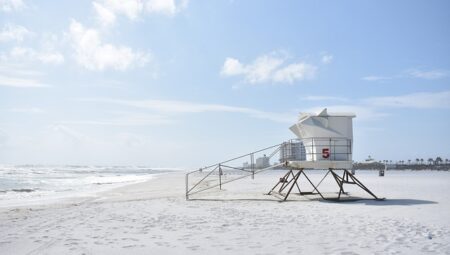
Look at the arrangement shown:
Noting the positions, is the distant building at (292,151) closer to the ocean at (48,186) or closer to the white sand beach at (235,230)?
the white sand beach at (235,230)

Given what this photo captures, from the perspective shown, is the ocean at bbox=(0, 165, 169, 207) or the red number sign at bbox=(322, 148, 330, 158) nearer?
the red number sign at bbox=(322, 148, 330, 158)

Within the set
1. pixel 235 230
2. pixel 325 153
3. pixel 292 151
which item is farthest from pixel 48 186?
pixel 235 230

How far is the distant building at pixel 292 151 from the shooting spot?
71.4 ft

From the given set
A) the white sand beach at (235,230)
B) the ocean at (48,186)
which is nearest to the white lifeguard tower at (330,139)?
the white sand beach at (235,230)

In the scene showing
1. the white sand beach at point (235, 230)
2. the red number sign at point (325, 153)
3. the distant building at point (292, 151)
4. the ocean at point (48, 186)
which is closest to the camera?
the white sand beach at point (235, 230)

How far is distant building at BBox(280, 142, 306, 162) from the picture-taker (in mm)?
21766

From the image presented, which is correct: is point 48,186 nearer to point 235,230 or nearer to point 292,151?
point 292,151

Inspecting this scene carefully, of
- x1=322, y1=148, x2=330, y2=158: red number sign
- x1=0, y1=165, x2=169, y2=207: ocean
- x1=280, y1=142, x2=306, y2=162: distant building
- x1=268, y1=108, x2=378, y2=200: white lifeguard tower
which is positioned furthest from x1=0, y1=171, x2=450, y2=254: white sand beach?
x1=0, y1=165, x2=169, y2=207: ocean

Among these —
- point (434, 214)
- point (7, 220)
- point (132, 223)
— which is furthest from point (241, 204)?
point (7, 220)

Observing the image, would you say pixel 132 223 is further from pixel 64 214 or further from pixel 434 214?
pixel 434 214

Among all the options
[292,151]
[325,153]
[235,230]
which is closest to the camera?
[235,230]

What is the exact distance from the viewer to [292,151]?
22.3 metres

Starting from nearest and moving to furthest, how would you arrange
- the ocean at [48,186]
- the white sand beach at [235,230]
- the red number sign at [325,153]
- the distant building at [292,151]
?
the white sand beach at [235,230] → the red number sign at [325,153] → the distant building at [292,151] → the ocean at [48,186]

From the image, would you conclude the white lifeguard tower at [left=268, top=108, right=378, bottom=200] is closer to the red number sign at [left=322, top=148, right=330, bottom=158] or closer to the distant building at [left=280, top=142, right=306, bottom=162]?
the red number sign at [left=322, top=148, right=330, bottom=158]
